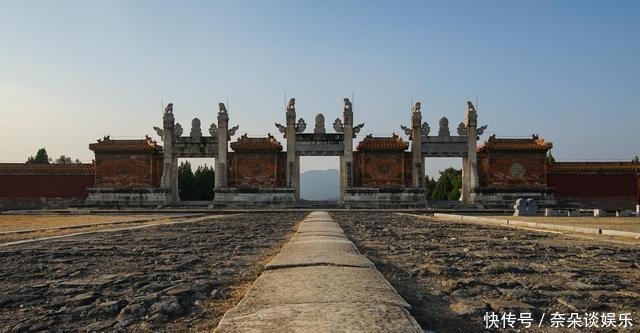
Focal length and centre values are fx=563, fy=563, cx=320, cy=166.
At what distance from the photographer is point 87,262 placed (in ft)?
18.6

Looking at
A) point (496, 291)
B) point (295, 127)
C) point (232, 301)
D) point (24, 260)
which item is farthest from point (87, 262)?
point (295, 127)

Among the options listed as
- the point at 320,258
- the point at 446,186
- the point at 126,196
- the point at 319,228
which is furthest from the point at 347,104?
the point at 320,258

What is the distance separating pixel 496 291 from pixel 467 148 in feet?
110

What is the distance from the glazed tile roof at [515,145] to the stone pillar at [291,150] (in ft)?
39.1

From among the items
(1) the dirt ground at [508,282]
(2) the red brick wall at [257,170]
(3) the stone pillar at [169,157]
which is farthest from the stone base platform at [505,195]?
(1) the dirt ground at [508,282]

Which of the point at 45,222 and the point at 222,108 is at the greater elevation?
the point at 222,108

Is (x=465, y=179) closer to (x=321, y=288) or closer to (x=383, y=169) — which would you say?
(x=383, y=169)

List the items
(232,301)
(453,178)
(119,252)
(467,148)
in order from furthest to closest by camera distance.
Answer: (453,178) < (467,148) < (119,252) < (232,301)

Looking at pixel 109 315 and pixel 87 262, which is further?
pixel 87 262

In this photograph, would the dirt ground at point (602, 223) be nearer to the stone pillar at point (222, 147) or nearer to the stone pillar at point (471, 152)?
the stone pillar at point (471, 152)

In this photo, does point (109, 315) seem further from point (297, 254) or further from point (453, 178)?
point (453, 178)

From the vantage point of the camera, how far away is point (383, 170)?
3625cm

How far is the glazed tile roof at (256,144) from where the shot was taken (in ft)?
119

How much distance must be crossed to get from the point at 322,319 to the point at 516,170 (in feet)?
116
